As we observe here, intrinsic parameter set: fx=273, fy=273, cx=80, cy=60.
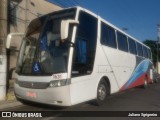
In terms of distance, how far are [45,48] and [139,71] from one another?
30.0 ft

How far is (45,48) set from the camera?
8086 millimetres

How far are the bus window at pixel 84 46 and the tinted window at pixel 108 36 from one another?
0.78 meters

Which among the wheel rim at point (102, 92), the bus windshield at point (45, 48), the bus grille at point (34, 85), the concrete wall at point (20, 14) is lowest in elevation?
the wheel rim at point (102, 92)

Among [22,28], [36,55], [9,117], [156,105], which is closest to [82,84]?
[36,55]

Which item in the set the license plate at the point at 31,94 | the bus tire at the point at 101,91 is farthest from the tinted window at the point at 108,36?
the license plate at the point at 31,94

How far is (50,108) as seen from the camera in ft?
29.5

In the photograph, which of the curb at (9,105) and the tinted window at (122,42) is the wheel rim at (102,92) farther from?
the curb at (9,105)

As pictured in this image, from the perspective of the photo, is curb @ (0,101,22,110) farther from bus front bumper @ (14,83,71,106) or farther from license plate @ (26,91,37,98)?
license plate @ (26,91,37,98)

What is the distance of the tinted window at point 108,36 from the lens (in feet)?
32.6

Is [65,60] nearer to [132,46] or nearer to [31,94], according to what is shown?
[31,94]

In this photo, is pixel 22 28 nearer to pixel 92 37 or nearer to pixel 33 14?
pixel 33 14

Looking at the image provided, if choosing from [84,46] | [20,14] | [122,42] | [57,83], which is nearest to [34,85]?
[57,83]

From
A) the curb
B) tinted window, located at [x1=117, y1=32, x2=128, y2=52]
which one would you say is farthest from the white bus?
tinted window, located at [x1=117, y1=32, x2=128, y2=52]

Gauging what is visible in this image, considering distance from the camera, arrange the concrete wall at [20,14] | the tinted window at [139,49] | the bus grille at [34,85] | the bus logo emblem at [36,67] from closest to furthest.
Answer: the bus grille at [34,85] < the bus logo emblem at [36,67] < the tinted window at [139,49] < the concrete wall at [20,14]
